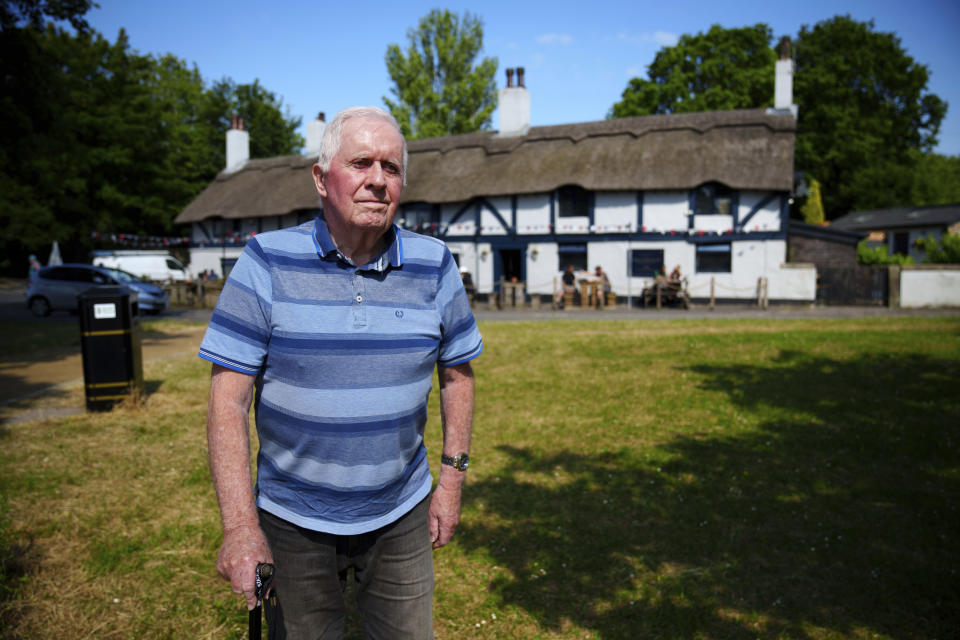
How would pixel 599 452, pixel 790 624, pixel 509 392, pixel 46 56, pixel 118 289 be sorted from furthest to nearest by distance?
pixel 46 56 → pixel 509 392 → pixel 118 289 → pixel 599 452 → pixel 790 624

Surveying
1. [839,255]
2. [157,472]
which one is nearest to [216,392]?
[157,472]

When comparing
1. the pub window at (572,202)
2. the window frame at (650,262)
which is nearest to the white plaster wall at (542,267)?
the pub window at (572,202)

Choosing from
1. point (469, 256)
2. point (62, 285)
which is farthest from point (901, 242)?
point (62, 285)

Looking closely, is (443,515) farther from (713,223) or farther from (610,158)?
(610,158)

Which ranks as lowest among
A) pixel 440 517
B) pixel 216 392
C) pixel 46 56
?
A: pixel 440 517

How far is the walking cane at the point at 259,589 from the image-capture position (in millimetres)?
1997

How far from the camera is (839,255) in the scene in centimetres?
2648

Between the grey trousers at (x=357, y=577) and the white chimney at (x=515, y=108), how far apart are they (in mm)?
28977

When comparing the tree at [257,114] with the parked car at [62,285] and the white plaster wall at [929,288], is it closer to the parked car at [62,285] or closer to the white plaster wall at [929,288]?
the parked car at [62,285]

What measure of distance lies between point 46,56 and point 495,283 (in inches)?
688

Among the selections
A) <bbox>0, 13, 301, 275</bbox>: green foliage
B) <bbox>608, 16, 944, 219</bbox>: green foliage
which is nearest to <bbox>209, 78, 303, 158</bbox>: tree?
<bbox>0, 13, 301, 275</bbox>: green foliage

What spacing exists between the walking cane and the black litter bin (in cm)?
688

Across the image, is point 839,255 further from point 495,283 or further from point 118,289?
point 118,289

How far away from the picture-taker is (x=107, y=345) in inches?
313
